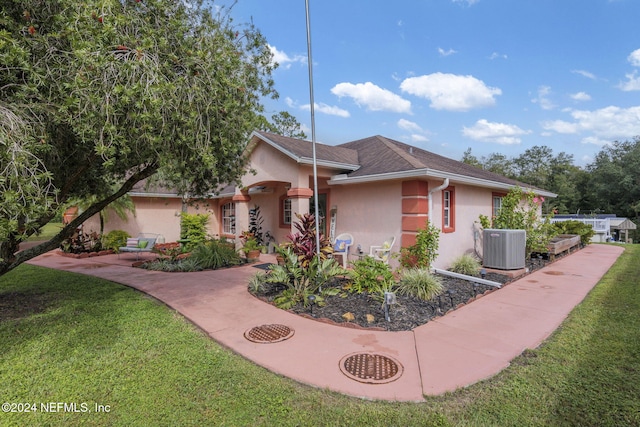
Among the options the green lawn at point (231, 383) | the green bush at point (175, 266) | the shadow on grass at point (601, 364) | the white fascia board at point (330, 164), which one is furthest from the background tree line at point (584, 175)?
the green bush at point (175, 266)

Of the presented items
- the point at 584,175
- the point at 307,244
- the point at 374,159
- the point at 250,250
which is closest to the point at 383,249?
the point at 307,244

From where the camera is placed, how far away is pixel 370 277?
618cm

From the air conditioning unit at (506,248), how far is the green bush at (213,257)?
7609 millimetres

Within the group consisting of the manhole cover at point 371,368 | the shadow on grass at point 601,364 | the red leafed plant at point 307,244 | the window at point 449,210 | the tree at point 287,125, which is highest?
the tree at point 287,125

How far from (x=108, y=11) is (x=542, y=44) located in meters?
13.6

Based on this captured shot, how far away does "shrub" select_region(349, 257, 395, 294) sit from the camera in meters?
6.14

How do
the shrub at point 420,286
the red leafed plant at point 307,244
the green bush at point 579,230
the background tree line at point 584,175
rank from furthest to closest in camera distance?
1. the background tree line at point 584,175
2. the green bush at point 579,230
3. the red leafed plant at point 307,244
4. the shrub at point 420,286

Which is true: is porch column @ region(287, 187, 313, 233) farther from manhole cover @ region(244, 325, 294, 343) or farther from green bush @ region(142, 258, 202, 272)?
manhole cover @ region(244, 325, 294, 343)

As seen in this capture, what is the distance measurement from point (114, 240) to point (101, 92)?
11.5 m

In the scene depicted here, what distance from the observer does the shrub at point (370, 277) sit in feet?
20.2

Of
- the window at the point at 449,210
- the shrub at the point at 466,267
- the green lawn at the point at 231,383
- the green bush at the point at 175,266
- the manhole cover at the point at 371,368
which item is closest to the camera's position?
the green lawn at the point at 231,383

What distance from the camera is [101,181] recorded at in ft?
22.0

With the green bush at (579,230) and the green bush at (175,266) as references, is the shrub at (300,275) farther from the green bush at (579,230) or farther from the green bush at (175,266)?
the green bush at (579,230)

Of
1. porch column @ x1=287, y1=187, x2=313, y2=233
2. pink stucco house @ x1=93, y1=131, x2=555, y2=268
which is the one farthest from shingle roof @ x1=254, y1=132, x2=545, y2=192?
porch column @ x1=287, y1=187, x2=313, y2=233
